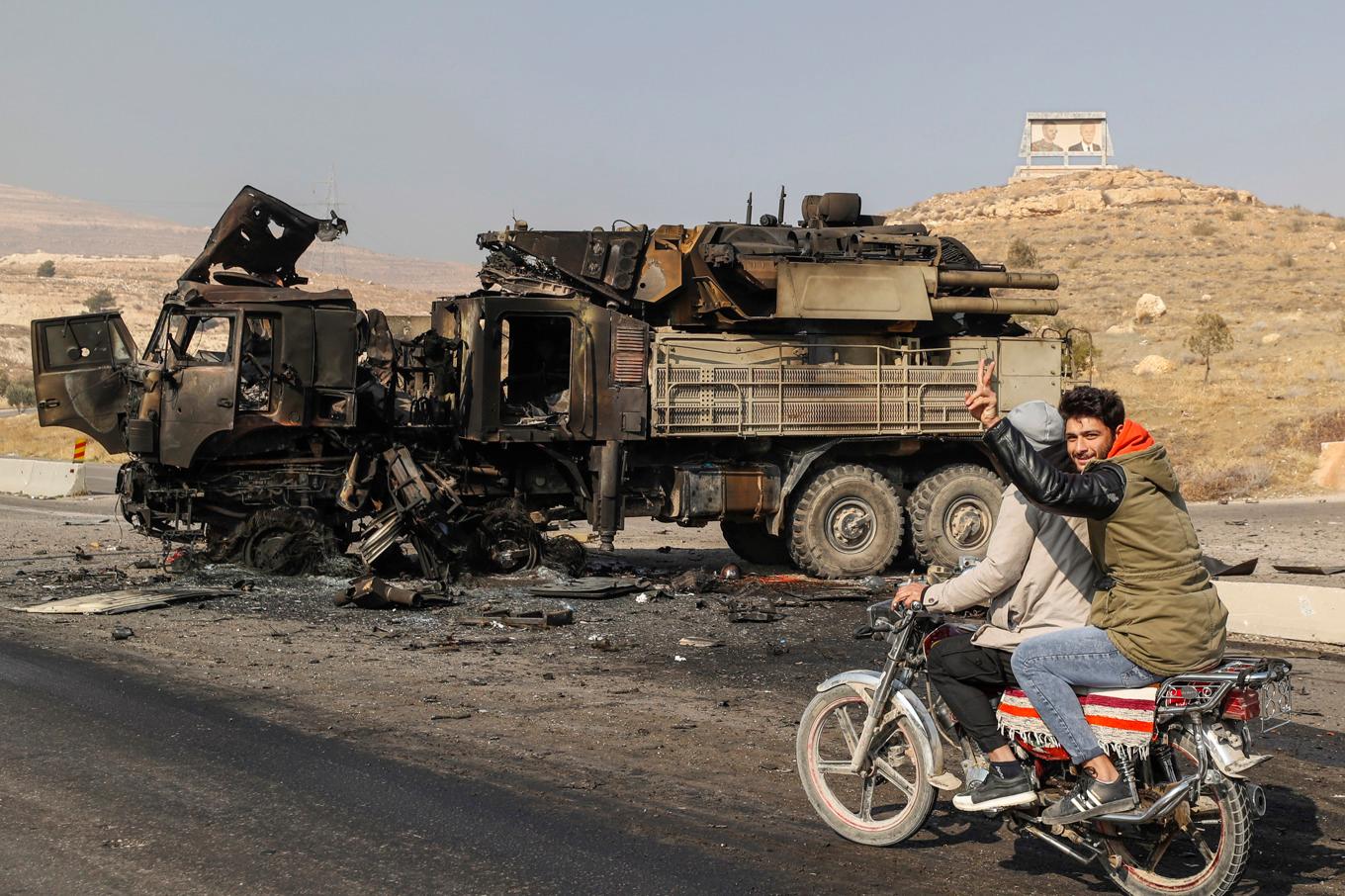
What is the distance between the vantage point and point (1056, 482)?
4.86 metres

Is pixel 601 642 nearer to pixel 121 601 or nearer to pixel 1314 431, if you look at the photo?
pixel 121 601

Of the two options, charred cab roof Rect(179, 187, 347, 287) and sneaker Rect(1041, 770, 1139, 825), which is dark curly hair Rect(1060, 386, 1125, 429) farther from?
charred cab roof Rect(179, 187, 347, 287)

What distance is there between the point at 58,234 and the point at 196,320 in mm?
171638

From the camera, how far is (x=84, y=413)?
541 inches

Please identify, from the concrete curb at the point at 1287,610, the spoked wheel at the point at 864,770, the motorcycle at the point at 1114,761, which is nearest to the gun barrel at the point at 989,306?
the concrete curb at the point at 1287,610

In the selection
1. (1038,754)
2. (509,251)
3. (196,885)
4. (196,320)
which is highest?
(509,251)

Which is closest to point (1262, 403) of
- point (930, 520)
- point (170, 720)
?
point (930, 520)

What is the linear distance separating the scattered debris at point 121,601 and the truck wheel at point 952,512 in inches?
287

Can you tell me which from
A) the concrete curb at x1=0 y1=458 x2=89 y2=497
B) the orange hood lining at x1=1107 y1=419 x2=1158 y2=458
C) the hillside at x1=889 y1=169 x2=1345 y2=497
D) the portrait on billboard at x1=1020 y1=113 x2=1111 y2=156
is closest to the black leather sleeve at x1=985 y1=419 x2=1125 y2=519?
the orange hood lining at x1=1107 y1=419 x2=1158 y2=458

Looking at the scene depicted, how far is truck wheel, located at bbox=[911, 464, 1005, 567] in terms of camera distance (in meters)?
15.3

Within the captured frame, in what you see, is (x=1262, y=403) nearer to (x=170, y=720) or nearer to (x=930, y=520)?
(x=930, y=520)

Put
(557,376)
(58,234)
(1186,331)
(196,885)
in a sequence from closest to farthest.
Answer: (196,885)
(557,376)
(1186,331)
(58,234)

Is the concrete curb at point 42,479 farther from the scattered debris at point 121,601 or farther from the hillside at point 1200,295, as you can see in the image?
the hillside at point 1200,295

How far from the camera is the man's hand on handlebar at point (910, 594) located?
553cm
